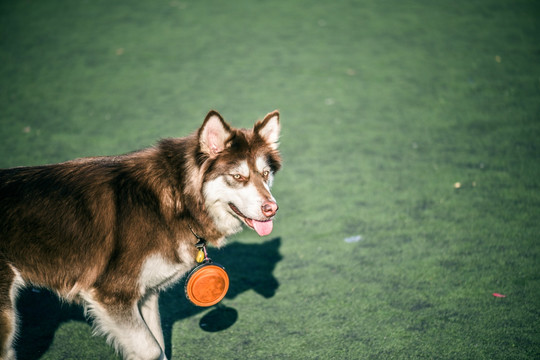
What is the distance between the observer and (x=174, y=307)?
3.97 meters

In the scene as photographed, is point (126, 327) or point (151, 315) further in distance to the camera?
point (151, 315)

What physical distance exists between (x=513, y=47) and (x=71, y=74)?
879 centimetres

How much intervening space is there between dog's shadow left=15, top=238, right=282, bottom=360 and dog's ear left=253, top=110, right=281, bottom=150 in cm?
155

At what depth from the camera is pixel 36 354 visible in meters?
3.41

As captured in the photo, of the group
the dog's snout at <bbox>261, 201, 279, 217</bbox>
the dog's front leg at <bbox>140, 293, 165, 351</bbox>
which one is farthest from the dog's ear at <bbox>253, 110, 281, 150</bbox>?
the dog's front leg at <bbox>140, 293, 165, 351</bbox>

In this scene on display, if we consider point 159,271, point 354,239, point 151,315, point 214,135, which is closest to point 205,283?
point 159,271

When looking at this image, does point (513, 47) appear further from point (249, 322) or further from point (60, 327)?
point (60, 327)

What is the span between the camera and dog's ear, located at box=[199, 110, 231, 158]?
2942 mm

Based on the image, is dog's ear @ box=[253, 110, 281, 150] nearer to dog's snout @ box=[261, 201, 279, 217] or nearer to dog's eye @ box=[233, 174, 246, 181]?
dog's eye @ box=[233, 174, 246, 181]

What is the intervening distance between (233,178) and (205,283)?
0.80m

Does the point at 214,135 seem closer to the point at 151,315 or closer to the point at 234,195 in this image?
the point at 234,195

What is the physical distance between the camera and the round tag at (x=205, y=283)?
318cm

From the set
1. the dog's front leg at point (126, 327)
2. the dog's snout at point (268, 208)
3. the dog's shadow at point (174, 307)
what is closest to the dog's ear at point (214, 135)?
the dog's snout at point (268, 208)

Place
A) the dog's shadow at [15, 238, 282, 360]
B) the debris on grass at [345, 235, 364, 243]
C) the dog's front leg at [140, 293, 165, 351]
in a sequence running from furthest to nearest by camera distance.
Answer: the debris on grass at [345, 235, 364, 243] < the dog's shadow at [15, 238, 282, 360] < the dog's front leg at [140, 293, 165, 351]
